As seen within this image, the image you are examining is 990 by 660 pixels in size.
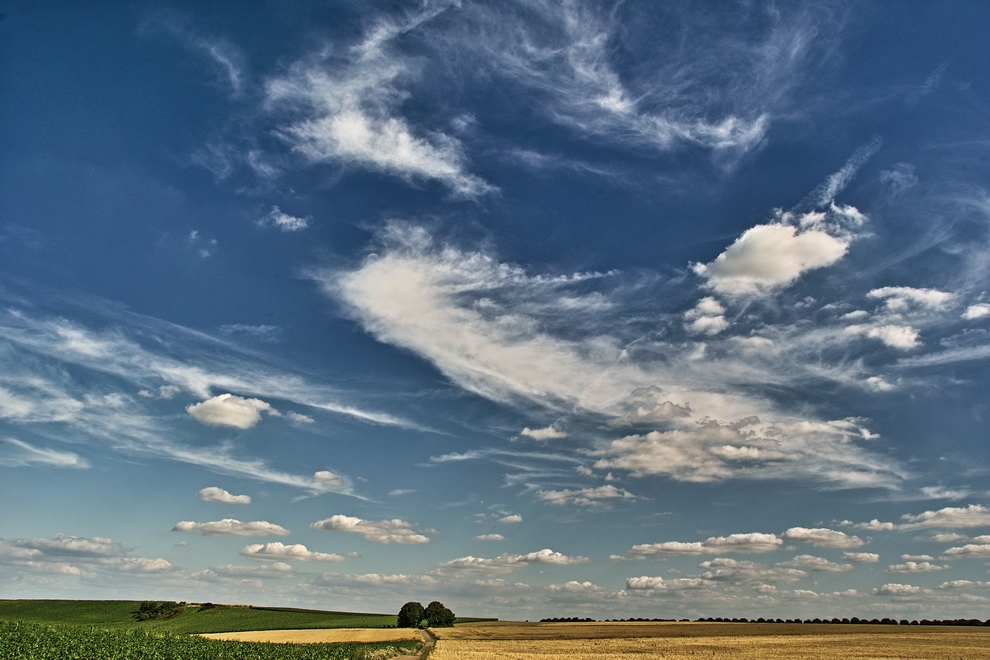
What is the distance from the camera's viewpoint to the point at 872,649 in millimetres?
63875

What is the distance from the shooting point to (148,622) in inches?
4845

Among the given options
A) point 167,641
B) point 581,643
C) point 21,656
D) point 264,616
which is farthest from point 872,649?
point 264,616

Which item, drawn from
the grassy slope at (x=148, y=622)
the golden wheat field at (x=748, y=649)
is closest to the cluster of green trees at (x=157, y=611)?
the grassy slope at (x=148, y=622)

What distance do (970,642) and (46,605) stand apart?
174 metres

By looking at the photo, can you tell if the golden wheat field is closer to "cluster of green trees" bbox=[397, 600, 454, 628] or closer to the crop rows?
the crop rows

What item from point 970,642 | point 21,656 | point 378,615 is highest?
point 21,656

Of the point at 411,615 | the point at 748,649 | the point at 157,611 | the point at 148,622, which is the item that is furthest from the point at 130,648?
the point at 157,611

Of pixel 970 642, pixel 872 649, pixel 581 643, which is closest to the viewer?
pixel 872 649

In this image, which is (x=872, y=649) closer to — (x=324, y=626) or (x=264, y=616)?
(x=324, y=626)

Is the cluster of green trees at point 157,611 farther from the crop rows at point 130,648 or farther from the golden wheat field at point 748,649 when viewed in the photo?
the golden wheat field at point 748,649

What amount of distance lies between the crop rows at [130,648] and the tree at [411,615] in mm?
68183

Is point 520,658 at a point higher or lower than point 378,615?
higher

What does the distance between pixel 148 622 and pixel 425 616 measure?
5775 cm

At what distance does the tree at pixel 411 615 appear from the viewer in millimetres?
123312
